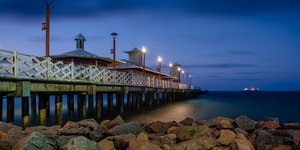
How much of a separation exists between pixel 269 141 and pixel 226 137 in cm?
124

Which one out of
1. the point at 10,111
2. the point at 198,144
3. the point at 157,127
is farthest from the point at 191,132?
the point at 10,111

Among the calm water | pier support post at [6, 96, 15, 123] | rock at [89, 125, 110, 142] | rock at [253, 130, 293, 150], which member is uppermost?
pier support post at [6, 96, 15, 123]

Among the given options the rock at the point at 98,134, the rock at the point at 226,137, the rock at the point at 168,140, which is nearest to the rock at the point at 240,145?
the rock at the point at 226,137

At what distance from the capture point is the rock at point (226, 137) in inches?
340

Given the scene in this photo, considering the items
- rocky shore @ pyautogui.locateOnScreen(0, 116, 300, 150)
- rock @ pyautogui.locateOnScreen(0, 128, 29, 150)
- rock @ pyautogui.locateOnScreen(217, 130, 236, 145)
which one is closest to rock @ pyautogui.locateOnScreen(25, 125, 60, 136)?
rocky shore @ pyautogui.locateOnScreen(0, 116, 300, 150)

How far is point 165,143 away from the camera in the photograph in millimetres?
8242

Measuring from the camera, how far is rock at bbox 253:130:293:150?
8539mm

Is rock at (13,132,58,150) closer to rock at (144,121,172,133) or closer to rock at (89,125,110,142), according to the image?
rock at (89,125,110,142)

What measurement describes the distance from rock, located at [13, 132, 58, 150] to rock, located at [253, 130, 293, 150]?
571 centimetres

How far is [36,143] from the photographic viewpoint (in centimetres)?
646

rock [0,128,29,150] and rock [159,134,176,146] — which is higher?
rock [0,128,29,150]

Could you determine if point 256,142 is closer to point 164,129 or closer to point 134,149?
point 164,129

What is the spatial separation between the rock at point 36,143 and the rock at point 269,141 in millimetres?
5707

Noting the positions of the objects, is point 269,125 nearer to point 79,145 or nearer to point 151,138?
point 151,138
